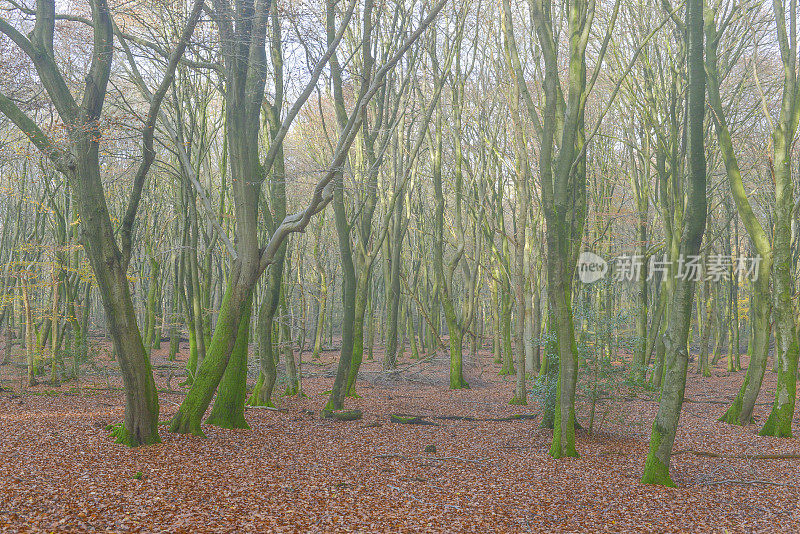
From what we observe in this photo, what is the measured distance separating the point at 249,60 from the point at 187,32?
4.64 ft

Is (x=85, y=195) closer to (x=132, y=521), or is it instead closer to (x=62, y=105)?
(x=62, y=105)

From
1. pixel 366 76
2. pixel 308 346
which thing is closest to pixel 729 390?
pixel 366 76

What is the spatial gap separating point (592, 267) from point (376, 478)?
1843 cm

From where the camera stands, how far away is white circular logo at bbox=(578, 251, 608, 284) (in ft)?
69.3

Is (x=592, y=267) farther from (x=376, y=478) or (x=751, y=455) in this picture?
(x=376, y=478)

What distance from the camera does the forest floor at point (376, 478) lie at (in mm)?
4750

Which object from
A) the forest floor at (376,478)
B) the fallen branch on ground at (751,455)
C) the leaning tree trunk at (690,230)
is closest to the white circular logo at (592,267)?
the forest floor at (376,478)

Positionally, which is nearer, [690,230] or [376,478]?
[690,230]

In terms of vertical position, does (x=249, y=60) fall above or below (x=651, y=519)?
above

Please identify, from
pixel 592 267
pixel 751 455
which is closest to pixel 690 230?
pixel 751 455

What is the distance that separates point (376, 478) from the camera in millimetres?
6387

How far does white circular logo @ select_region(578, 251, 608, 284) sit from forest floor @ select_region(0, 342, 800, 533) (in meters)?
10.8

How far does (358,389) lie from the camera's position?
15109mm

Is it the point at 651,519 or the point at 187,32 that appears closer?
the point at 651,519
